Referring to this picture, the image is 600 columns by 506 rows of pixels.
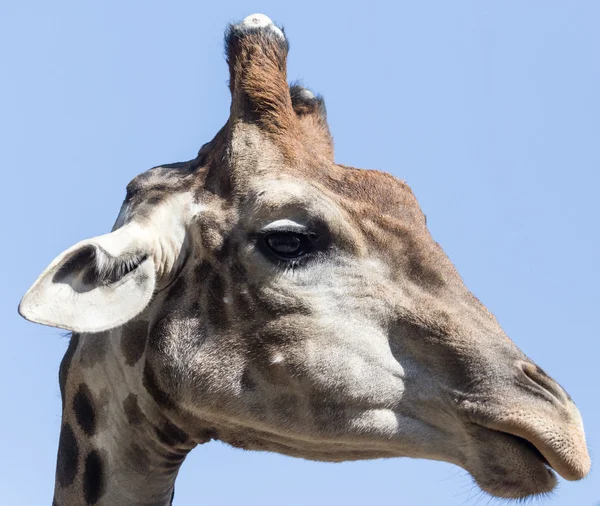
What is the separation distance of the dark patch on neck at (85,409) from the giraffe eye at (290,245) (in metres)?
1.44

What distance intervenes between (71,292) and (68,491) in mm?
1376

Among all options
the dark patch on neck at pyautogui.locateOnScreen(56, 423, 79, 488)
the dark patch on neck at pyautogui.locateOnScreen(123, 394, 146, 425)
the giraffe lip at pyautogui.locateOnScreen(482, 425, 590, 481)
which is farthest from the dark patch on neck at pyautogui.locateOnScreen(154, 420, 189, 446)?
the giraffe lip at pyautogui.locateOnScreen(482, 425, 590, 481)

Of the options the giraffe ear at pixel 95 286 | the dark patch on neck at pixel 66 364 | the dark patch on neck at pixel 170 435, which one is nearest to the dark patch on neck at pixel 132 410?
the dark patch on neck at pixel 170 435

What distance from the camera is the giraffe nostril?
4480mm

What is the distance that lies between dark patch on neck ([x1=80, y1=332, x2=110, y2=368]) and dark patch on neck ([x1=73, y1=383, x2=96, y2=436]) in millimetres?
143

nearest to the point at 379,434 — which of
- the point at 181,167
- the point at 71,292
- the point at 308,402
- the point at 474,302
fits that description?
the point at 308,402

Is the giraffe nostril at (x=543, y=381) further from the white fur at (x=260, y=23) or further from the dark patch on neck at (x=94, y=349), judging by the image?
the white fur at (x=260, y=23)

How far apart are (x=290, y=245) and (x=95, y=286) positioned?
103cm

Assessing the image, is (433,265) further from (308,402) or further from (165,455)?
(165,455)

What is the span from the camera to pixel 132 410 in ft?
17.4

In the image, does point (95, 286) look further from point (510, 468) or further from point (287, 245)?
point (510, 468)

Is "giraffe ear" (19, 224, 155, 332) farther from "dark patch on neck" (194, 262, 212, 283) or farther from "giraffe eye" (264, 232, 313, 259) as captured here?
"giraffe eye" (264, 232, 313, 259)

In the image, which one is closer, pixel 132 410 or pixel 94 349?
pixel 132 410

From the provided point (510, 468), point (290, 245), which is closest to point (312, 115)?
point (290, 245)
